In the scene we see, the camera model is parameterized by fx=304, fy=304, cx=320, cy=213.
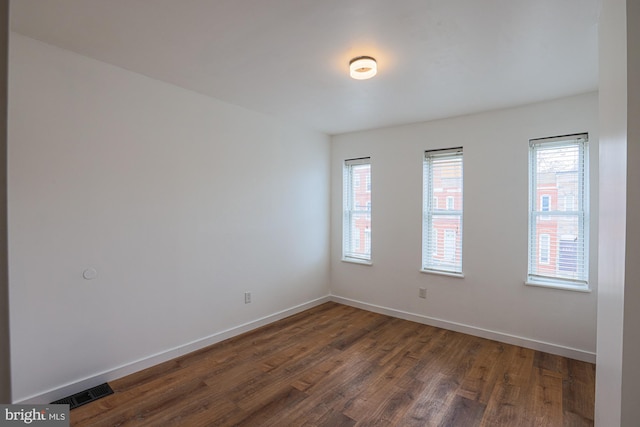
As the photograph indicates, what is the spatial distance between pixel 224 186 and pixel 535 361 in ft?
11.7

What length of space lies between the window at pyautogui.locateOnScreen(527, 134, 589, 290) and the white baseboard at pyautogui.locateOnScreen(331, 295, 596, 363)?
62cm

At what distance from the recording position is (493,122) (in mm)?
3389

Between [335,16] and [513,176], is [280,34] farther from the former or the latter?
[513,176]

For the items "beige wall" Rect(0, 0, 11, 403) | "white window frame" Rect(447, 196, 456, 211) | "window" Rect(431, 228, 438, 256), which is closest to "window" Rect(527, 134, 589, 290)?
"white window frame" Rect(447, 196, 456, 211)

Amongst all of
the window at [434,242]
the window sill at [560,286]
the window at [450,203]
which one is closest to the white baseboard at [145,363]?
the window at [434,242]

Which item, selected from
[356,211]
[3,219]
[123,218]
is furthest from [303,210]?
[3,219]

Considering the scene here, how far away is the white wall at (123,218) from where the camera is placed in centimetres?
211

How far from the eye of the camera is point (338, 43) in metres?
2.09

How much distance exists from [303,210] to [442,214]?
1844 millimetres

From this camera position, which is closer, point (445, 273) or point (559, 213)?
point (559, 213)

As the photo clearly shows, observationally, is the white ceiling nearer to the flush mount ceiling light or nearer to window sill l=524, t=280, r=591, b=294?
the flush mount ceiling light

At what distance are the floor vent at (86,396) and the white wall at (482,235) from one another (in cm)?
309

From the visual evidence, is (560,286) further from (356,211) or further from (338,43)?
(338,43)

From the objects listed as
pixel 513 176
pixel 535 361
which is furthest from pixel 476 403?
pixel 513 176
